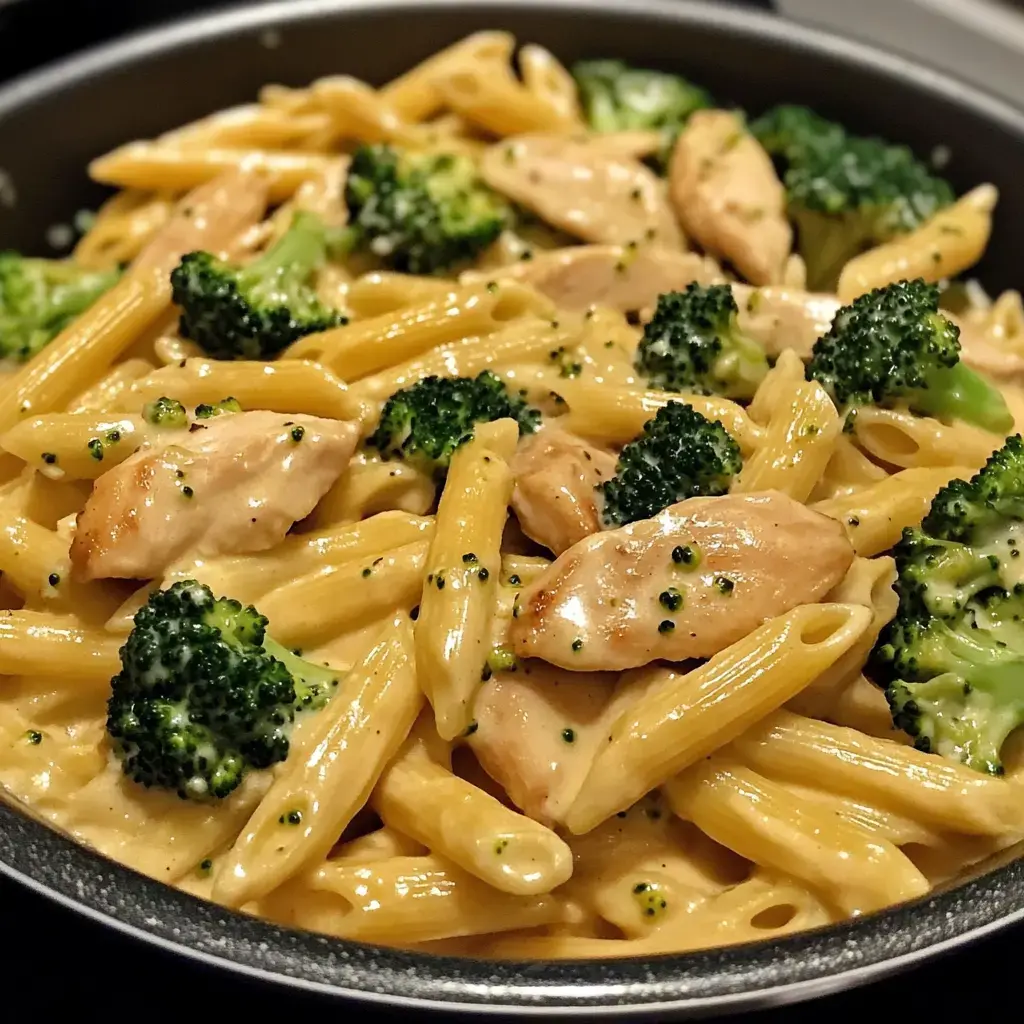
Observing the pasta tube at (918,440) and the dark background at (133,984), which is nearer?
the dark background at (133,984)

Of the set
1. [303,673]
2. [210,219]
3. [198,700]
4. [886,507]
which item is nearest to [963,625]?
[886,507]

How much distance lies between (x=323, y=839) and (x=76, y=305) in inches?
57.6

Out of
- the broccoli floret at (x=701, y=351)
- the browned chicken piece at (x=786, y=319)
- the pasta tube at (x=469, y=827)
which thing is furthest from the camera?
the browned chicken piece at (x=786, y=319)

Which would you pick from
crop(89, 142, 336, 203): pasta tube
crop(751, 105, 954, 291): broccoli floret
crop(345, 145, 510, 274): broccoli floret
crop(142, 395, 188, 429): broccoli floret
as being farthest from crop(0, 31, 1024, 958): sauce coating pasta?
crop(89, 142, 336, 203): pasta tube

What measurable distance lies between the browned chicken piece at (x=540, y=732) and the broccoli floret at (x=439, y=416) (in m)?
0.41

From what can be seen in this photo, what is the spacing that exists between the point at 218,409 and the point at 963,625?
1.22 m

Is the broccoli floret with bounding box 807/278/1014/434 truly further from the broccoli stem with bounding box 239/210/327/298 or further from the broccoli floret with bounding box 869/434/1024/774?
the broccoli stem with bounding box 239/210/327/298

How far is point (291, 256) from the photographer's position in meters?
2.29

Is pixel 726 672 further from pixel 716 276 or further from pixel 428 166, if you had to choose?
pixel 428 166

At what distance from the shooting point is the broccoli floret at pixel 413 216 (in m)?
2.39

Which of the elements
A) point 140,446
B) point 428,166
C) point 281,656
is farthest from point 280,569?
point 428,166

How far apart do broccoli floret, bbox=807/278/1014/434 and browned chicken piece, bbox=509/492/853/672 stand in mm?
345

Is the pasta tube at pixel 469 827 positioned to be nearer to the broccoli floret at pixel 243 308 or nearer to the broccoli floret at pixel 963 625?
the broccoli floret at pixel 963 625

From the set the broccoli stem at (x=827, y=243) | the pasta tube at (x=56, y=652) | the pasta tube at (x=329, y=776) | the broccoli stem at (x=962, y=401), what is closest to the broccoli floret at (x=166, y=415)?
the pasta tube at (x=56, y=652)
